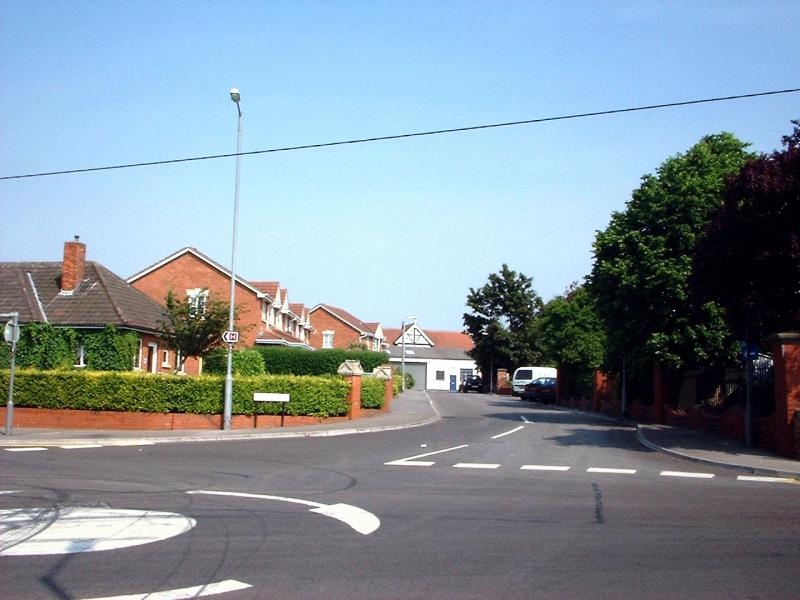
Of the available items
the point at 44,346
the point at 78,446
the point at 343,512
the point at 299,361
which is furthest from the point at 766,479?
the point at 299,361

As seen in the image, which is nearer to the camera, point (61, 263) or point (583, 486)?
point (583, 486)

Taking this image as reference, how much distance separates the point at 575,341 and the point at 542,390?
5.83 meters

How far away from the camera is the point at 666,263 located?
28453 mm

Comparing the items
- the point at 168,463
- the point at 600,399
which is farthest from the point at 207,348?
the point at 600,399

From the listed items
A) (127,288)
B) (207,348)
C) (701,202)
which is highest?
(701,202)

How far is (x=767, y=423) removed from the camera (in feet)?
67.8

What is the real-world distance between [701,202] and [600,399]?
17835 millimetres

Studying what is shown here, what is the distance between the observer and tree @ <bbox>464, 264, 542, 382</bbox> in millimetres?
78312

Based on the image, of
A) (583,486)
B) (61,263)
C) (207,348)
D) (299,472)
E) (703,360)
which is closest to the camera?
(583,486)

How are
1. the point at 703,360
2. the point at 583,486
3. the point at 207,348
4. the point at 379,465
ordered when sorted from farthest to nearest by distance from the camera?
the point at 207,348, the point at 703,360, the point at 379,465, the point at 583,486

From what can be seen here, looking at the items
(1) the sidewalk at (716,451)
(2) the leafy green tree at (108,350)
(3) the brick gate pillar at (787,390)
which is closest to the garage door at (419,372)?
(2) the leafy green tree at (108,350)

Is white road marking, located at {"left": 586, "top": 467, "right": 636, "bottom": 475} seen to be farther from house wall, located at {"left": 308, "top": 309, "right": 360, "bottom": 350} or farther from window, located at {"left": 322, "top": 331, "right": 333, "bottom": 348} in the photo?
window, located at {"left": 322, "top": 331, "right": 333, "bottom": 348}

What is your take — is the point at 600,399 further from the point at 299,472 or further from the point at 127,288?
the point at 299,472

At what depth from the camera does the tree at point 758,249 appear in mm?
19375
